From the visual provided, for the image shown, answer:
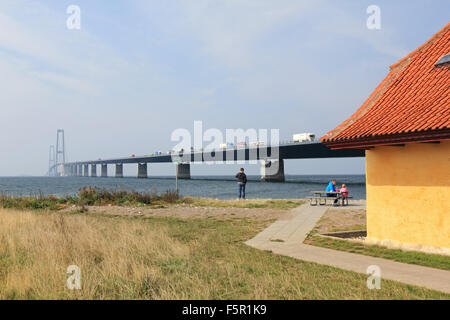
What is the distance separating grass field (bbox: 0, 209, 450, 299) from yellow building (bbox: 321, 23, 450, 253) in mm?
3084

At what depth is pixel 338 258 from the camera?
7711mm

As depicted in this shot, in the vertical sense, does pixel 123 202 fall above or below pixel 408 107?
below

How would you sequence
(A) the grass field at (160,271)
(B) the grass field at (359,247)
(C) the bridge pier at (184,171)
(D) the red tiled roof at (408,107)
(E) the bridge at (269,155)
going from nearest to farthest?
(A) the grass field at (160,271) < (B) the grass field at (359,247) < (D) the red tiled roof at (408,107) < (E) the bridge at (269,155) < (C) the bridge pier at (184,171)

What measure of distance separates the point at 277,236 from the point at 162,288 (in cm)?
551

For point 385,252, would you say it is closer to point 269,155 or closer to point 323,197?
point 323,197

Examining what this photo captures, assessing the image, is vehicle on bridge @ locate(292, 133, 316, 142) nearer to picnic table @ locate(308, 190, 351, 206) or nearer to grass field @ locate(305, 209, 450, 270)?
picnic table @ locate(308, 190, 351, 206)

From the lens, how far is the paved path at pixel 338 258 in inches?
241

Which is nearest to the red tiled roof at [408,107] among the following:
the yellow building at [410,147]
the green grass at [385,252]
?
the yellow building at [410,147]

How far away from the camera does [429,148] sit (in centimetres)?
821

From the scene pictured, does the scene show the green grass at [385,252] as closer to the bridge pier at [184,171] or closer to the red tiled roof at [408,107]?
the red tiled roof at [408,107]

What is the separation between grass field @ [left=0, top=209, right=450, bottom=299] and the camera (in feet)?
17.7

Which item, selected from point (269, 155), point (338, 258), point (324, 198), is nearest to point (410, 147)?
point (338, 258)

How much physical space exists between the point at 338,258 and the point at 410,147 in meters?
3.18

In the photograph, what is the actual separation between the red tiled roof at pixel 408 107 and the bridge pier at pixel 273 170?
76528mm
